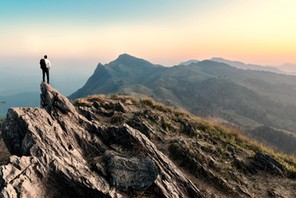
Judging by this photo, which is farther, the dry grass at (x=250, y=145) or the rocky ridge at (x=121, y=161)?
the dry grass at (x=250, y=145)

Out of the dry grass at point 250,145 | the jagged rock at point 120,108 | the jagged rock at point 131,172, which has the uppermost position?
the jagged rock at point 120,108

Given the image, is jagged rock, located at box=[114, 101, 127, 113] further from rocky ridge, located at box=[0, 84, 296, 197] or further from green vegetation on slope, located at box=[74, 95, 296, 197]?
rocky ridge, located at box=[0, 84, 296, 197]

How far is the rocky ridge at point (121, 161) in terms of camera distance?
57.2 ft

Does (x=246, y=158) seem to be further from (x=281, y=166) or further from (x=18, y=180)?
(x=18, y=180)

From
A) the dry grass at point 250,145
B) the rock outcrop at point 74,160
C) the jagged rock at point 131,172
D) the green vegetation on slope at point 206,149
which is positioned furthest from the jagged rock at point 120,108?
the jagged rock at point 131,172

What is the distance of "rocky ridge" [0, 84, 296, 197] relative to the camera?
1742 cm

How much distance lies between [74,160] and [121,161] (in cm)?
373

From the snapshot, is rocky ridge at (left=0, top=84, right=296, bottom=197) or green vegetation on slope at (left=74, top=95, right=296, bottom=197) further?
green vegetation on slope at (left=74, top=95, right=296, bottom=197)

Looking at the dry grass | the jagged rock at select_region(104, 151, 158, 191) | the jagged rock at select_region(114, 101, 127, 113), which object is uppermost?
the jagged rock at select_region(114, 101, 127, 113)

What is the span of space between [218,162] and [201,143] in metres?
3.51

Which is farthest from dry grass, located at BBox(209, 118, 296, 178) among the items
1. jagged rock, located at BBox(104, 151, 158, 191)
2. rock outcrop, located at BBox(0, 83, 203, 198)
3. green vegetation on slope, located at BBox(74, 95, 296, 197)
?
jagged rock, located at BBox(104, 151, 158, 191)

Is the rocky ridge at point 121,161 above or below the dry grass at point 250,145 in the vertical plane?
above

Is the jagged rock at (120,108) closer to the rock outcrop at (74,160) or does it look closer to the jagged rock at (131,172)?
the rock outcrop at (74,160)

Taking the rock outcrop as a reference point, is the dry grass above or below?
below
